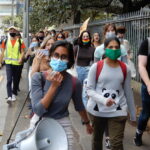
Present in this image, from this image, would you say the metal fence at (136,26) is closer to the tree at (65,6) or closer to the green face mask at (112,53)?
the tree at (65,6)

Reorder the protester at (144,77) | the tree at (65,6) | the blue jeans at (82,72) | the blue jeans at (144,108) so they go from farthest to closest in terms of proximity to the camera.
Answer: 1. the tree at (65,6)
2. the blue jeans at (82,72)
3. the blue jeans at (144,108)
4. the protester at (144,77)

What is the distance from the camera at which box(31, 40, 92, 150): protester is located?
3059 mm

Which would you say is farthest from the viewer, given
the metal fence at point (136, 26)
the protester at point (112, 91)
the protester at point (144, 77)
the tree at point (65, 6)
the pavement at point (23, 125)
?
Result: the tree at point (65, 6)

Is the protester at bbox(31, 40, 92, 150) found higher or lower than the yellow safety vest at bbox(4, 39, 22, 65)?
lower

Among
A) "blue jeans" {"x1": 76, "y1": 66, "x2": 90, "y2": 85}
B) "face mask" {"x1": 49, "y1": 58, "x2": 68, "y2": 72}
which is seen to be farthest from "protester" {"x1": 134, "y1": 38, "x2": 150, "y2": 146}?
"blue jeans" {"x1": 76, "y1": 66, "x2": 90, "y2": 85}

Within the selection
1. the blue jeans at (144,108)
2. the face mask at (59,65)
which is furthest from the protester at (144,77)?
the face mask at (59,65)

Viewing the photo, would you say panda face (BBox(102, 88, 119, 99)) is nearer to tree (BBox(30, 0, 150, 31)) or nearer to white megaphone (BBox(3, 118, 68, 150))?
white megaphone (BBox(3, 118, 68, 150))

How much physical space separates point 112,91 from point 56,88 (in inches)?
44.4

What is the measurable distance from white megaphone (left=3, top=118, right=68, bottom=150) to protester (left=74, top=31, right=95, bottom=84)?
170 inches

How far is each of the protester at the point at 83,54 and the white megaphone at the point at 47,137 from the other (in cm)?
431

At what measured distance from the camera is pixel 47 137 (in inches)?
116

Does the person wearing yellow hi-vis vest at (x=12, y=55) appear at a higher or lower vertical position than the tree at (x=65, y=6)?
lower

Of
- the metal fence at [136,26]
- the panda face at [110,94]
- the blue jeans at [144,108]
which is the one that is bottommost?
the blue jeans at [144,108]

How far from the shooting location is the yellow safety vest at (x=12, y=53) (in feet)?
30.1
